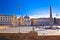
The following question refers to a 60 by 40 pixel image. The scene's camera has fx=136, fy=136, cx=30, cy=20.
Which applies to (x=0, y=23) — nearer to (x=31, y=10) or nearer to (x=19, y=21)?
(x=19, y=21)

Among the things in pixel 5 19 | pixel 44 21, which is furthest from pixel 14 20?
pixel 44 21

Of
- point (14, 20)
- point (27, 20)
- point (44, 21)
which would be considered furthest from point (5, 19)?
point (44, 21)

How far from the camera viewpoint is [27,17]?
322 centimetres

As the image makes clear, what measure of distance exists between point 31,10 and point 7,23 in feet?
2.11

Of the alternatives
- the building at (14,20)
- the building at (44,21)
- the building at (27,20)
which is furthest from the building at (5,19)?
the building at (44,21)

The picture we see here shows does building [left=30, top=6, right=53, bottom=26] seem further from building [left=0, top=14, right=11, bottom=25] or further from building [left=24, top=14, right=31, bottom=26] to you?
building [left=0, top=14, right=11, bottom=25]

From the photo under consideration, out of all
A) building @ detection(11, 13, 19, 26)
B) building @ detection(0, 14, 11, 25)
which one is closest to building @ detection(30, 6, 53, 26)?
building @ detection(11, 13, 19, 26)

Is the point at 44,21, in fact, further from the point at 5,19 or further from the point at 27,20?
the point at 5,19

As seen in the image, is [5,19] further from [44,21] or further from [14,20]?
[44,21]

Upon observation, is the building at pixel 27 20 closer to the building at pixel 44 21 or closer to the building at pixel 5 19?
→ the building at pixel 44 21

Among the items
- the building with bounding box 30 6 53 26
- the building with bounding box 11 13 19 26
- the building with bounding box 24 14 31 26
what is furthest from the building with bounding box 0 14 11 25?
the building with bounding box 30 6 53 26

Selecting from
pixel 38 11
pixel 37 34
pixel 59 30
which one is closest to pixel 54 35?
pixel 59 30

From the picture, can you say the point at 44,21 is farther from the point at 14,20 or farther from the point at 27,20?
the point at 14,20

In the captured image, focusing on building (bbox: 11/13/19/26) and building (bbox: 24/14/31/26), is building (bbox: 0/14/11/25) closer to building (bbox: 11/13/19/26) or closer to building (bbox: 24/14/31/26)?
building (bbox: 11/13/19/26)
